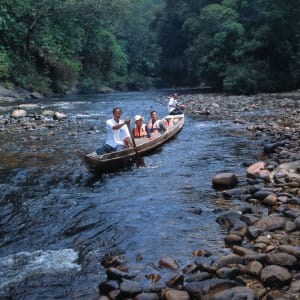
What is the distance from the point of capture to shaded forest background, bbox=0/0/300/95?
3105 cm

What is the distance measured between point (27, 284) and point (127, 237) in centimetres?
155

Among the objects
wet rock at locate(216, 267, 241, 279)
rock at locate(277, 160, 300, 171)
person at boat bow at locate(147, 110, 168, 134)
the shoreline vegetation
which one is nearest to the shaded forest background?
person at boat bow at locate(147, 110, 168, 134)

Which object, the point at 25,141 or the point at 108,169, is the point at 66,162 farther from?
the point at 25,141

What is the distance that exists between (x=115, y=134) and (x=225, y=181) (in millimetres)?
2994

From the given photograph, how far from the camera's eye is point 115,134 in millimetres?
9281

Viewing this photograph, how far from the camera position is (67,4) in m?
35.2

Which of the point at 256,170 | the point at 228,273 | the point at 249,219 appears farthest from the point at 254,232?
the point at 256,170

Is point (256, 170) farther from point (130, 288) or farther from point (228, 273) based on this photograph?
point (130, 288)

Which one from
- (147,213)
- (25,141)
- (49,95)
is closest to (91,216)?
(147,213)

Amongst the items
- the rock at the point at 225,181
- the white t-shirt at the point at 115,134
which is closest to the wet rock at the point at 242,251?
the rock at the point at 225,181

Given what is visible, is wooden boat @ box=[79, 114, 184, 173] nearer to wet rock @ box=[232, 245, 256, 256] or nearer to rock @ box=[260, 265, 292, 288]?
wet rock @ box=[232, 245, 256, 256]

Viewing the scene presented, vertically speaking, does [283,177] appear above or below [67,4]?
below

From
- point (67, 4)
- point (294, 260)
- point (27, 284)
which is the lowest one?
point (27, 284)

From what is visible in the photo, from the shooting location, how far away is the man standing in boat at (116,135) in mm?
9094
